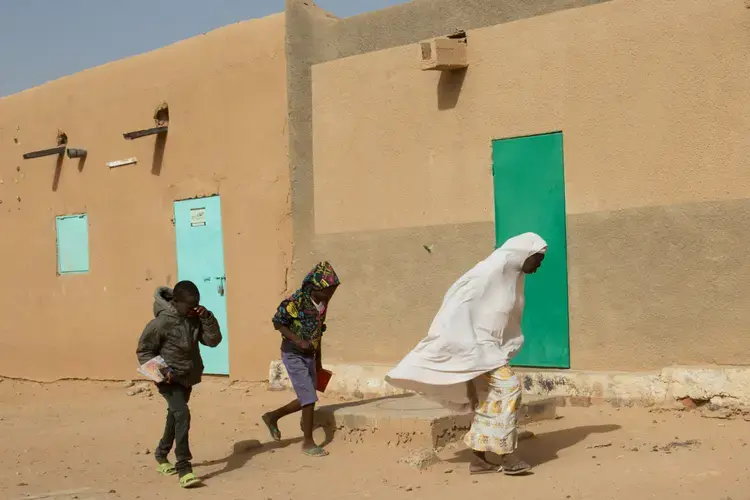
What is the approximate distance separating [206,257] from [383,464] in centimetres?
535

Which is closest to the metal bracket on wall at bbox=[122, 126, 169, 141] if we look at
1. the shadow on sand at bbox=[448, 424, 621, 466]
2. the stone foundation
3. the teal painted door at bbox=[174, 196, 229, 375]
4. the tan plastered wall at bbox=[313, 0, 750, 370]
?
the teal painted door at bbox=[174, 196, 229, 375]

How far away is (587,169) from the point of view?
8.22 metres

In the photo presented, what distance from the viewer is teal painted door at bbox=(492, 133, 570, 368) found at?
8.41 metres

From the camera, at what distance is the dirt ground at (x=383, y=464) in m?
5.96

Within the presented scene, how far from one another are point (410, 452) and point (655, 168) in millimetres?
2840

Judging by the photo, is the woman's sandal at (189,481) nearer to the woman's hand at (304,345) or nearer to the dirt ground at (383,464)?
the dirt ground at (383,464)

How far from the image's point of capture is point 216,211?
11.7 meters

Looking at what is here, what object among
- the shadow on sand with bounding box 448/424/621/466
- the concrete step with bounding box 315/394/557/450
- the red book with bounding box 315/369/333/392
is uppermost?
the red book with bounding box 315/369/333/392

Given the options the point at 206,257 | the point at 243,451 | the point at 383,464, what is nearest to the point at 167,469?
the point at 243,451

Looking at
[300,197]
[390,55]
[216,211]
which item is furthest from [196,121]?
[390,55]

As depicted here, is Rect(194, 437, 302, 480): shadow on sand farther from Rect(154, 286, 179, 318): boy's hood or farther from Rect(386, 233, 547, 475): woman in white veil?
Rect(386, 233, 547, 475): woman in white veil

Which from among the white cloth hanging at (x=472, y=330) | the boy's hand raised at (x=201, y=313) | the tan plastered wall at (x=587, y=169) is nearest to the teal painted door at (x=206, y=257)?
the tan plastered wall at (x=587, y=169)

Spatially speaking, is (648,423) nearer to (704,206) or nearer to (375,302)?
(704,206)

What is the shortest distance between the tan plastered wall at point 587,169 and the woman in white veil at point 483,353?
1.92m
